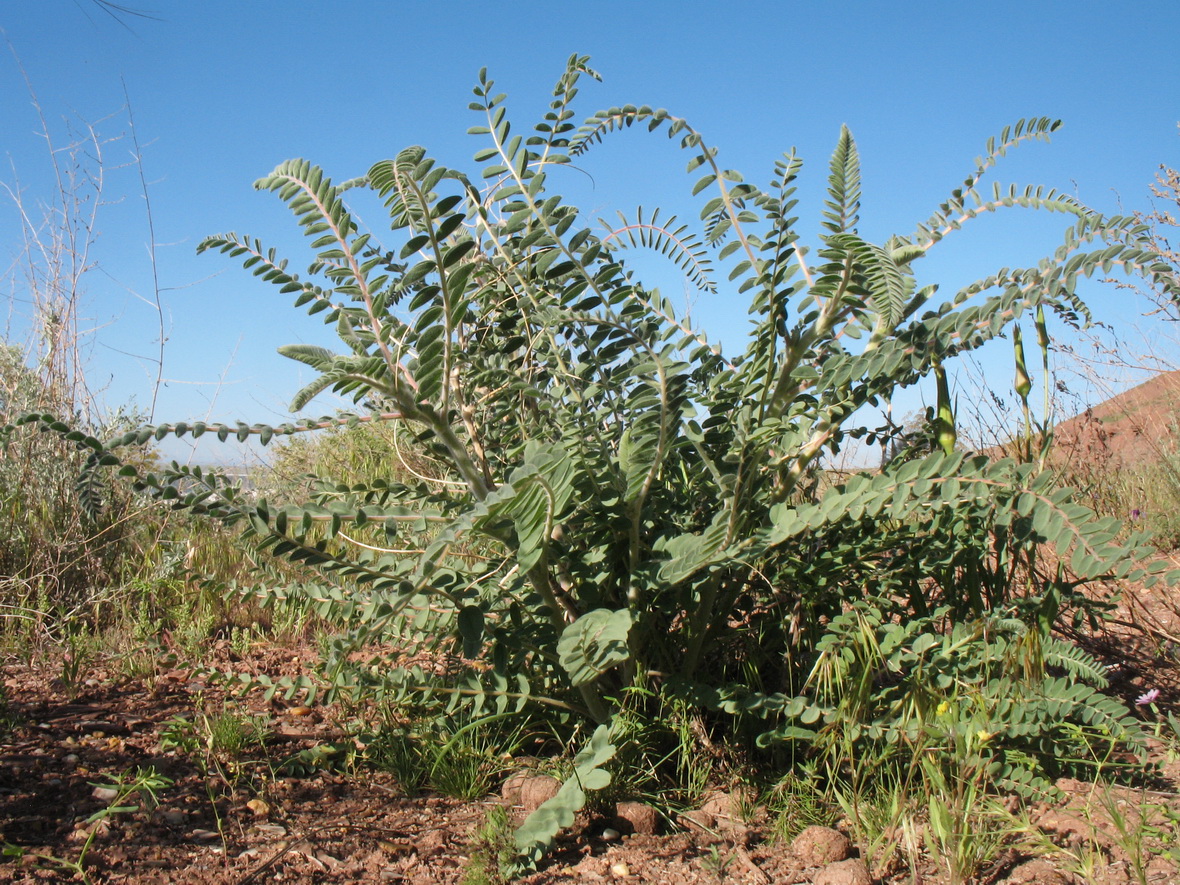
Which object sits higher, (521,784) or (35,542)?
(35,542)

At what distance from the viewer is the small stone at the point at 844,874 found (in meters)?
1.51

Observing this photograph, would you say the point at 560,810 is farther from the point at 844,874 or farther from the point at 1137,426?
the point at 1137,426

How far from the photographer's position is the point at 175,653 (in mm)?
2764

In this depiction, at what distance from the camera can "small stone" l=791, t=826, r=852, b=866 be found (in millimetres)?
1607

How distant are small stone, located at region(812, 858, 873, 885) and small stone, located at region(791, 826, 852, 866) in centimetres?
4

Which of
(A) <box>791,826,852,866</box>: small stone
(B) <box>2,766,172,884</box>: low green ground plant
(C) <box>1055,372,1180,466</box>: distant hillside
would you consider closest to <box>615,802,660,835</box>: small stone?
(A) <box>791,826,852,866</box>: small stone

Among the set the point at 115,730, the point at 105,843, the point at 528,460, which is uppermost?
the point at 528,460

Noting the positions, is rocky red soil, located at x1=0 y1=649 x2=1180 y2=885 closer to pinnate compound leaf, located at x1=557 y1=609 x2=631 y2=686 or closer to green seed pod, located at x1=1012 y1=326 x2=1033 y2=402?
pinnate compound leaf, located at x1=557 y1=609 x2=631 y2=686

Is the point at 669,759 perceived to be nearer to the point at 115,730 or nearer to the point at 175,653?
the point at 115,730

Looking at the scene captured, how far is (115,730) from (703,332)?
1838mm

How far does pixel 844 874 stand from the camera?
1.53 m

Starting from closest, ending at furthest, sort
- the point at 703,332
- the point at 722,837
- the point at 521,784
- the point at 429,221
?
1. the point at 429,221
2. the point at 722,837
3. the point at 521,784
4. the point at 703,332

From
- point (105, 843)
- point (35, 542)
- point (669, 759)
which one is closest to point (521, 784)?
point (669, 759)

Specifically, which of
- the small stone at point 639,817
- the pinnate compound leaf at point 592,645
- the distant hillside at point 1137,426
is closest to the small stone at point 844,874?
the small stone at point 639,817
